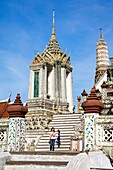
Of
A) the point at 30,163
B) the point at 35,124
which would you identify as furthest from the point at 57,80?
the point at 30,163

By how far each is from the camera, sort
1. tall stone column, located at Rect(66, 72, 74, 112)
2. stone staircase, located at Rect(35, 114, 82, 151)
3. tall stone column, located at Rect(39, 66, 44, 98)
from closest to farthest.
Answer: stone staircase, located at Rect(35, 114, 82, 151) < tall stone column, located at Rect(39, 66, 44, 98) < tall stone column, located at Rect(66, 72, 74, 112)

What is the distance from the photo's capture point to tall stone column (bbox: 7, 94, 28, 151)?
Result: 1167 cm

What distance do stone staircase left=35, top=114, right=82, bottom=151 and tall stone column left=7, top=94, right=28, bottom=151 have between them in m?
4.50

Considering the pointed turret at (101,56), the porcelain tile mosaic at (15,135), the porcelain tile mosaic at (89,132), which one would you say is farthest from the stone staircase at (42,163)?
the pointed turret at (101,56)

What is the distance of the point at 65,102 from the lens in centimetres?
2617

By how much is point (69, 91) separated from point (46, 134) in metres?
9.07

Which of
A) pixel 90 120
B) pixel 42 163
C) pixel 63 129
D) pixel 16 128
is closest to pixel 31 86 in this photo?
pixel 63 129

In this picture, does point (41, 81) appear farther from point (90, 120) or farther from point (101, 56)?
point (101, 56)

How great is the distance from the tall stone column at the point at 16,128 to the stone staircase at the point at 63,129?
177 inches

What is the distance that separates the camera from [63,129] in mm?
18984

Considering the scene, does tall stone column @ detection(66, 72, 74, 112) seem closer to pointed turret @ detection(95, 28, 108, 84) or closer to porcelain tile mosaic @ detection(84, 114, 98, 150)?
porcelain tile mosaic @ detection(84, 114, 98, 150)

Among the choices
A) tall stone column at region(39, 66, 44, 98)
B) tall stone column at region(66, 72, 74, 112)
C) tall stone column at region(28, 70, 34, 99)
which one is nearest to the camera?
tall stone column at region(39, 66, 44, 98)

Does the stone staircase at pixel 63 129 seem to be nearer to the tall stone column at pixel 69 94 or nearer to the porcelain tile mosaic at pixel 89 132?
the tall stone column at pixel 69 94

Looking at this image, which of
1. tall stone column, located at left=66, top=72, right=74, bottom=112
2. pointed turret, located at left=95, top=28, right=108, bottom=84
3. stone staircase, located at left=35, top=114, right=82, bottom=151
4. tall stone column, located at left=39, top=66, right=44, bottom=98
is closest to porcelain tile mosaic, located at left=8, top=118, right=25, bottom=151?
stone staircase, located at left=35, top=114, right=82, bottom=151
